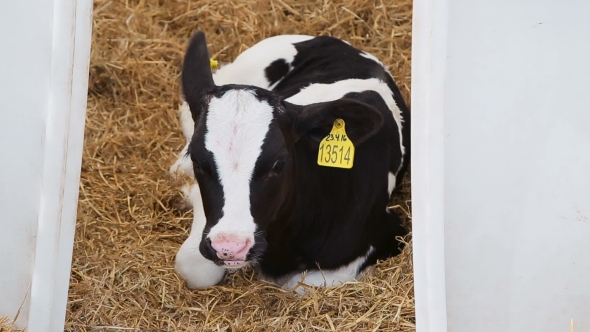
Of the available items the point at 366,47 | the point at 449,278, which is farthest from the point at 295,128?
the point at 366,47

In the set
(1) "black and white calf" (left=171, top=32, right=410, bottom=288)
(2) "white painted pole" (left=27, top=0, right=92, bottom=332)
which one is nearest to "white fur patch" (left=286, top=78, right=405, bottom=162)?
(1) "black and white calf" (left=171, top=32, right=410, bottom=288)

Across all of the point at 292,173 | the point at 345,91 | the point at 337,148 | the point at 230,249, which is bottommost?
the point at 230,249

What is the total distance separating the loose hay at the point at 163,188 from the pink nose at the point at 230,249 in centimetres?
57

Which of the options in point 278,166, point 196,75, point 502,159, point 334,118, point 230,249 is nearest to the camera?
point 502,159

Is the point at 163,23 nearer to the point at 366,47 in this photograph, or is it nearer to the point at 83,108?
the point at 366,47

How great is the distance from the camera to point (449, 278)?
348 centimetres

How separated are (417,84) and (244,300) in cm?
154

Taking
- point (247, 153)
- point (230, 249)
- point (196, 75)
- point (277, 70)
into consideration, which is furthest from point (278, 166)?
point (277, 70)

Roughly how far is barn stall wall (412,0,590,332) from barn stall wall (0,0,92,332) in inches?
55.5

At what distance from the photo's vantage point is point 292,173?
4.21m

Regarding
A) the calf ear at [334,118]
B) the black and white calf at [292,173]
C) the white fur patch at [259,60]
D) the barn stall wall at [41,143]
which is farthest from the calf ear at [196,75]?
the white fur patch at [259,60]

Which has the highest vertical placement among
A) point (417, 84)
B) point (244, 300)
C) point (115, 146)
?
point (417, 84)

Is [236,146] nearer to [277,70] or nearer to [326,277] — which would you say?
[326,277]

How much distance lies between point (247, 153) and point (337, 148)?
20.0 inches
